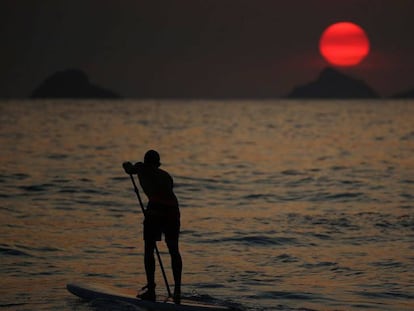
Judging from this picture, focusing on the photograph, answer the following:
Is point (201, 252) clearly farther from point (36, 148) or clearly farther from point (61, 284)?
point (36, 148)

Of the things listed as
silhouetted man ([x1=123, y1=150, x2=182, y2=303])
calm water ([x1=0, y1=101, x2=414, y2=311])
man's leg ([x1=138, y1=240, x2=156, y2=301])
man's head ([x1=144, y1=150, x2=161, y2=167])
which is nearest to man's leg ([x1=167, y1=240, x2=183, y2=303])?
silhouetted man ([x1=123, y1=150, x2=182, y2=303])

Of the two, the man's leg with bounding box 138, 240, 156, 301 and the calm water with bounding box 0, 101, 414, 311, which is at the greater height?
the man's leg with bounding box 138, 240, 156, 301

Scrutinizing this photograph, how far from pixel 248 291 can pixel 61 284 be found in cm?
351

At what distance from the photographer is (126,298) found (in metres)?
12.7

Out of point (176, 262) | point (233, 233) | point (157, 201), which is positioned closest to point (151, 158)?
point (157, 201)

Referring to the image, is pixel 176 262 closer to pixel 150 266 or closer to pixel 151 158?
pixel 150 266

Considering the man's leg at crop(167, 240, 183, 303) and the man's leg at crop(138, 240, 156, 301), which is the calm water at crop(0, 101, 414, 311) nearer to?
the man's leg at crop(138, 240, 156, 301)

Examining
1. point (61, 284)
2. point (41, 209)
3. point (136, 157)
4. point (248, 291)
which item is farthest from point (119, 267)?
point (136, 157)

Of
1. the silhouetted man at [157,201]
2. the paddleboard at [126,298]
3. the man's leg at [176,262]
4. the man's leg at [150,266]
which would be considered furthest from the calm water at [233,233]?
the silhouetted man at [157,201]

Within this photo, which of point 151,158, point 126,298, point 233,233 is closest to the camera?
point 151,158

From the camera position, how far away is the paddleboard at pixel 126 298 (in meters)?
12.2

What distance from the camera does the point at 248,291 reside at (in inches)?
565

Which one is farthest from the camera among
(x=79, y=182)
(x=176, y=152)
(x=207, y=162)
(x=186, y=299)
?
(x=176, y=152)

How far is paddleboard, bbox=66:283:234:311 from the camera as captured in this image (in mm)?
12172
